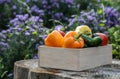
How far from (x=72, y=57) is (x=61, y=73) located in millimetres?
138

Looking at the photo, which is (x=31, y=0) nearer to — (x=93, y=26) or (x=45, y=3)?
(x=45, y=3)

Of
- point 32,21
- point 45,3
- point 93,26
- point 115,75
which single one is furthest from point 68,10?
point 115,75

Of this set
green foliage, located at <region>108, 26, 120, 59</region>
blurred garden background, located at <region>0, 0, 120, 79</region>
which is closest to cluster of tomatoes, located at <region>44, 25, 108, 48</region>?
blurred garden background, located at <region>0, 0, 120, 79</region>

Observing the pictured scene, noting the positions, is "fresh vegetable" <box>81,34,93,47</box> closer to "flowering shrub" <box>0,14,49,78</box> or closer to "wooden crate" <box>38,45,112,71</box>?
"wooden crate" <box>38,45,112,71</box>

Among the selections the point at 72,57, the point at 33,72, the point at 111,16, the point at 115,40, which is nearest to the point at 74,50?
the point at 72,57

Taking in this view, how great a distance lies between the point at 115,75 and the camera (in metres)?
2.94

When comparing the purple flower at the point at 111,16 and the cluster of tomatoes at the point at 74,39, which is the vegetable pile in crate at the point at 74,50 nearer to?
the cluster of tomatoes at the point at 74,39

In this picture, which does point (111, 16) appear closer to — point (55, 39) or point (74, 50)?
point (55, 39)

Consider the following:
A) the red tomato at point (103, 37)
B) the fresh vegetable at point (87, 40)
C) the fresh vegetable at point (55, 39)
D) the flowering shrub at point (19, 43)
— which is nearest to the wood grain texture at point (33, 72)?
the fresh vegetable at point (55, 39)

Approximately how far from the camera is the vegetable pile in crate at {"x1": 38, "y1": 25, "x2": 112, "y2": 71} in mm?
2949

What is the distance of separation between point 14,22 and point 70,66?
2.26 m

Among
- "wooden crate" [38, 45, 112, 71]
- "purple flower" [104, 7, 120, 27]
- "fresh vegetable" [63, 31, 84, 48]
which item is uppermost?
"purple flower" [104, 7, 120, 27]

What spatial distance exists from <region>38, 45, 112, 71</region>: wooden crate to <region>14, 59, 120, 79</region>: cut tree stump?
39 millimetres

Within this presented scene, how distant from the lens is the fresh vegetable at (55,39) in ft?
9.96
